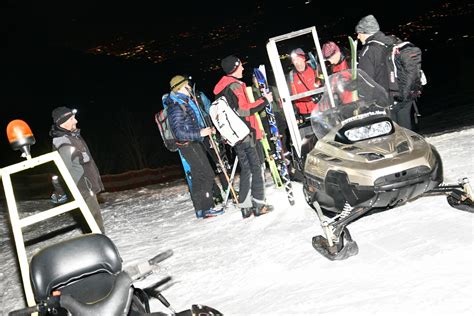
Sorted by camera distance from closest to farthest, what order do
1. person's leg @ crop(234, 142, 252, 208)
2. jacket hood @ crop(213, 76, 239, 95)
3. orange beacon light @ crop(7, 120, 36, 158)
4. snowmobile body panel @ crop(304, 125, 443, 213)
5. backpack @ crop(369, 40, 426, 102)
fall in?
orange beacon light @ crop(7, 120, 36, 158)
snowmobile body panel @ crop(304, 125, 443, 213)
backpack @ crop(369, 40, 426, 102)
jacket hood @ crop(213, 76, 239, 95)
person's leg @ crop(234, 142, 252, 208)

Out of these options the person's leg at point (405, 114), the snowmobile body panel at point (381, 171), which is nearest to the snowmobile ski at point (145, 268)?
the snowmobile body panel at point (381, 171)

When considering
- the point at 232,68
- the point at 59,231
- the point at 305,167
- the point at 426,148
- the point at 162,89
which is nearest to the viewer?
the point at 426,148

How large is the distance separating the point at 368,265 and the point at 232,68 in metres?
3.73

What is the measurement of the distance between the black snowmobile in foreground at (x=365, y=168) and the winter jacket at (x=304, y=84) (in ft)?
7.01

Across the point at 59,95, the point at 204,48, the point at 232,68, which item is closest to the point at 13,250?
the point at 232,68

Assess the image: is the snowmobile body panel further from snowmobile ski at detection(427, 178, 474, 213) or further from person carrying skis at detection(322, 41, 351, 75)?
person carrying skis at detection(322, 41, 351, 75)

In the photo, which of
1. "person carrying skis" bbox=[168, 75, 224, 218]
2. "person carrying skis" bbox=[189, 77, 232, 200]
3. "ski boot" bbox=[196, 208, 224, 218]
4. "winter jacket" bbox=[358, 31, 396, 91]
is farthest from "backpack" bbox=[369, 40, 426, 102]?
"ski boot" bbox=[196, 208, 224, 218]

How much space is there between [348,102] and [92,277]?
3752 mm

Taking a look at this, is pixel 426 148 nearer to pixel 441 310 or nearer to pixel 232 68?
pixel 441 310

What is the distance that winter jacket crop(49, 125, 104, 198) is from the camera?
6426mm

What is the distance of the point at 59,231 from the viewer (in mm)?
10422

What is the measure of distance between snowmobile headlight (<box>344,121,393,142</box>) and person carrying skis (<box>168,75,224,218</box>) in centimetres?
332

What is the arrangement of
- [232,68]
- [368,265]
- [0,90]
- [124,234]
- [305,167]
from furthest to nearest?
[0,90], [124,234], [232,68], [305,167], [368,265]

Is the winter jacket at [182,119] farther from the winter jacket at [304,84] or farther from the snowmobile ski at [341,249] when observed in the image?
the snowmobile ski at [341,249]
